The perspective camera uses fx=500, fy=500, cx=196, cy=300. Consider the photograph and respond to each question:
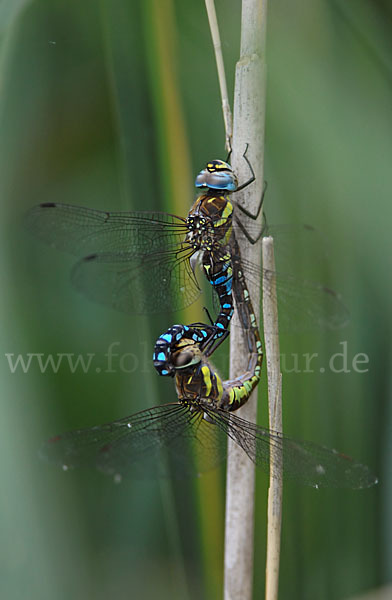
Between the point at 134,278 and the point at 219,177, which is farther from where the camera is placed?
the point at 134,278

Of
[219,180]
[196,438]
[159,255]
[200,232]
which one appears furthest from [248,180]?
[196,438]

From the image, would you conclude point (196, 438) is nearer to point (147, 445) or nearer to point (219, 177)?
point (147, 445)

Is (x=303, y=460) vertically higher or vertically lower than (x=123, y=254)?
lower

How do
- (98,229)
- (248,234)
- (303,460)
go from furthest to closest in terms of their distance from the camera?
(98,229) < (248,234) < (303,460)

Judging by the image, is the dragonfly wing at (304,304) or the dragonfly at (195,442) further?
the dragonfly wing at (304,304)

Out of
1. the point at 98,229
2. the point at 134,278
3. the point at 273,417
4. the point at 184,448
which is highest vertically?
the point at 98,229

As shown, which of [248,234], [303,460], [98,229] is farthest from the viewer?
[98,229]

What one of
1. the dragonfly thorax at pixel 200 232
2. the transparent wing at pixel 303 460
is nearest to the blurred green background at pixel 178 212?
the dragonfly thorax at pixel 200 232

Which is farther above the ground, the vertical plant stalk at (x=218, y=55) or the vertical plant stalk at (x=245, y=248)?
the vertical plant stalk at (x=218, y=55)

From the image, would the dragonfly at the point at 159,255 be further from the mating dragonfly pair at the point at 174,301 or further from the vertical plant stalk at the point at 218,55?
the vertical plant stalk at the point at 218,55
